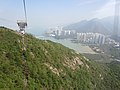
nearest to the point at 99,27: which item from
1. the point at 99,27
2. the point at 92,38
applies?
the point at 99,27

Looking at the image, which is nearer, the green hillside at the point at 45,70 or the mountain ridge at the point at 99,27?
the green hillside at the point at 45,70

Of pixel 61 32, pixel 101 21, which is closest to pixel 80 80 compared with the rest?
pixel 61 32

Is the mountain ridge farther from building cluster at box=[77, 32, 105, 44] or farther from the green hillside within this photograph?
the green hillside

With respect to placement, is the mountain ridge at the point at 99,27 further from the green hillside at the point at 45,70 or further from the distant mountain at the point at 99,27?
the green hillside at the point at 45,70

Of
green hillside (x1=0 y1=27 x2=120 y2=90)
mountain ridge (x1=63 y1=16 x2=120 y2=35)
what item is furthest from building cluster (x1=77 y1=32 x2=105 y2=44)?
green hillside (x1=0 y1=27 x2=120 y2=90)

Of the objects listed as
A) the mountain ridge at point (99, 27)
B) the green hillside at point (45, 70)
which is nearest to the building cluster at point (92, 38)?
the mountain ridge at point (99, 27)

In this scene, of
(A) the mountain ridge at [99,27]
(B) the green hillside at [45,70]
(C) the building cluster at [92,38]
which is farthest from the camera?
(A) the mountain ridge at [99,27]

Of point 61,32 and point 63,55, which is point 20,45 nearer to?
point 63,55

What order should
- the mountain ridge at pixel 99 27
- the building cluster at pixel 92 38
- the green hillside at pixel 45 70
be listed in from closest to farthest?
1. the green hillside at pixel 45 70
2. the building cluster at pixel 92 38
3. the mountain ridge at pixel 99 27
